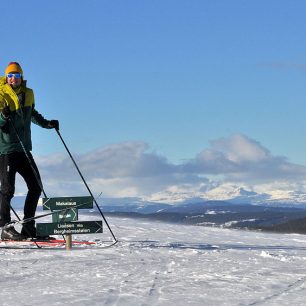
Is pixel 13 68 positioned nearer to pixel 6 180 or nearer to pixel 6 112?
pixel 6 112

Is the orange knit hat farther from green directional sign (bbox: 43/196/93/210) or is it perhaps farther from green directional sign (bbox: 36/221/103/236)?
green directional sign (bbox: 36/221/103/236)

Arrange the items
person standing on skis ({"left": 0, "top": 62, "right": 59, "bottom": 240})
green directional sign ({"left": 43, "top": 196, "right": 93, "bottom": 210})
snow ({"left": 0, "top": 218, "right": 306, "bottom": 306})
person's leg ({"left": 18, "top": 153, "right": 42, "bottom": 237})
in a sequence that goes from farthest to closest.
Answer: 1. person's leg ({"left": 18, "top": 153, "right": 42, "bottom": 237})
2. person standing on skis ({"left": 0, "top": 62, "right": 59, "bottom": 240})
3. green directional sign ({"left": 43, "top": 196, "right": 93, "bottom": 210})
4. snow ({"left": 0, "top": 218, "right": 306, "bottom": 306})

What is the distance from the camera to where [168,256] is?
718 centimetres

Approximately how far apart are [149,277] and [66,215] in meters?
2.84

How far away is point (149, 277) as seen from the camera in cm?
563

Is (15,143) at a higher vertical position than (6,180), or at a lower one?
higher

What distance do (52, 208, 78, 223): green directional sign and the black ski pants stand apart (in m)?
0.70

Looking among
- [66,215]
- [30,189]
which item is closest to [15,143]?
[30,189]

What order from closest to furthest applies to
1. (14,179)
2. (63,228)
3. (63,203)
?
(63,228) < (63,203) < (14,179)

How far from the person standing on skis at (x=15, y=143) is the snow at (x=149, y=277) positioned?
3.54ft

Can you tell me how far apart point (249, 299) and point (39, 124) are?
5282 millimetres

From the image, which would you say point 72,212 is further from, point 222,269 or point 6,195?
point 222,269

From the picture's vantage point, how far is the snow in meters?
4.68

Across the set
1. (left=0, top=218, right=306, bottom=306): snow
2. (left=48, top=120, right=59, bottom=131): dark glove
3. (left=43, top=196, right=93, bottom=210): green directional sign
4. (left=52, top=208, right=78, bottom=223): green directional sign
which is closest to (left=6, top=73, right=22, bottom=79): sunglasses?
(left=48, top=120, right=59, bottom=131): dark glove
